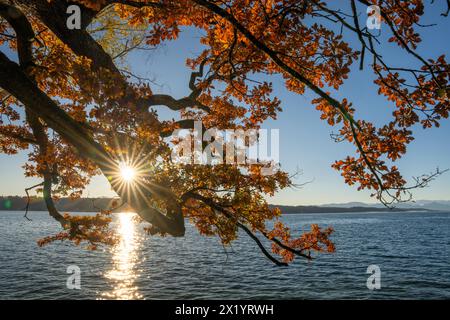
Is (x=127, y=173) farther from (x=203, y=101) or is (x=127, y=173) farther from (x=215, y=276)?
(x=215, y=276)

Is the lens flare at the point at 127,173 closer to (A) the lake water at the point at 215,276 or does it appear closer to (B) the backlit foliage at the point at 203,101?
(B) the backlit foliage at the point at 203,101

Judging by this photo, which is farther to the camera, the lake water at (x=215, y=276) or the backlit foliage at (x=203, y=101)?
the lake water at (x=215, y=276)

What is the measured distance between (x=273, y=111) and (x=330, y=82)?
3705 millimetres

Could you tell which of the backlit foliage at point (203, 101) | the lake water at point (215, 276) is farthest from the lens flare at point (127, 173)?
the lake water at point (215, 276)

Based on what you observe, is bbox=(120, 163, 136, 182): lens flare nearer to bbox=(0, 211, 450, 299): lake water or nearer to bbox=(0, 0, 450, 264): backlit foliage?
bbox=(0, 0, 450, 264): backlit foliage

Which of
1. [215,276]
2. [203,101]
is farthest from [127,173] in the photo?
[215,276]

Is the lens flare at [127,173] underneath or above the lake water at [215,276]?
above

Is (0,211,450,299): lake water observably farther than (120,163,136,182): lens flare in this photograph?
Yes

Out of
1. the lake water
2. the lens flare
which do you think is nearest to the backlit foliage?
the lens flare

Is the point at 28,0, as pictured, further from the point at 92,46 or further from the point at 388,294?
the point at 388,294

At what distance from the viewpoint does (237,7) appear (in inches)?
318

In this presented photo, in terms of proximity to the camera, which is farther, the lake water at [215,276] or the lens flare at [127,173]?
the lake water at [215,276]

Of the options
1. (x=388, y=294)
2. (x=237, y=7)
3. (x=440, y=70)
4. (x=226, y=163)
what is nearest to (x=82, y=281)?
(x=388, y=294)

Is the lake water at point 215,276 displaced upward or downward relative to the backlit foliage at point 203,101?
downward
